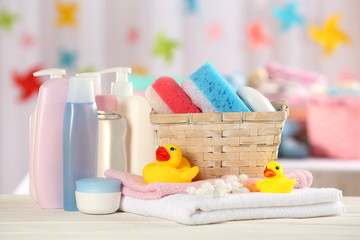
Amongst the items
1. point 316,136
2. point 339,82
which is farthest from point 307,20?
point 316,136

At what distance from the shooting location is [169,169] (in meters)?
0.87

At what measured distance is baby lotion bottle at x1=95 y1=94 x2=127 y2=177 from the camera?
38.2 inches

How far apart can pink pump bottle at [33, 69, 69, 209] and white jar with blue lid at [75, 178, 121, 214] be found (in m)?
0.06

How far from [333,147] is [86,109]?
1654mm

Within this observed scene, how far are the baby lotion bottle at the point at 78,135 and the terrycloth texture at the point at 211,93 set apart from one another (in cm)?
17

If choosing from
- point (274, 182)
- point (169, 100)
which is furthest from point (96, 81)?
point (274, 182)

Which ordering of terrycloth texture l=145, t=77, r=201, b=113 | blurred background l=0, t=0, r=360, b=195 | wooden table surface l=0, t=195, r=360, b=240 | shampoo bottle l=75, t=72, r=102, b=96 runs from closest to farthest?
wooden table surface l=0, t=195, r=360, b=240, terrycloth texture l=145, t=77, r=201, b=113, shampoo bottle l=75, t=72, r=102, b=96, blurred background l=0, t=0, r=360, b=195

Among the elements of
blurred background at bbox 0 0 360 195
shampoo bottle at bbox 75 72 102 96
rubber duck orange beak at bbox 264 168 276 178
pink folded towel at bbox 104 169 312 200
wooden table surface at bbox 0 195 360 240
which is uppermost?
blurred background at bbox 0 0 360 195

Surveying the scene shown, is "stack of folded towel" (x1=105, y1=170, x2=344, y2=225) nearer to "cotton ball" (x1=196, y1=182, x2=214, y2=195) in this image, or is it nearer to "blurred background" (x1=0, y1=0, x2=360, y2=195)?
"cotton ball" (x1=196, y1=182, x2=214, y2=195)

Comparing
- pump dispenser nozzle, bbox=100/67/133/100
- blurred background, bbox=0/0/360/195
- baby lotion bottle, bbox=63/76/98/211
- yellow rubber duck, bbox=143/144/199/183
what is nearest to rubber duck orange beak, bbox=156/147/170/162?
yellow rubber duck, bbox=143/144/199/183

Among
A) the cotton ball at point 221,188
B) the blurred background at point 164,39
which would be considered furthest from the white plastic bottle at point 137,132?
the blurred background at point 164,39

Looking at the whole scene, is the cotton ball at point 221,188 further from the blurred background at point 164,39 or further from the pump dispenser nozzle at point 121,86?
the blurred background at point 164,39

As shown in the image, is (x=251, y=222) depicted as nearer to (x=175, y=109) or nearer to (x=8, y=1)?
(x=175, y=109)

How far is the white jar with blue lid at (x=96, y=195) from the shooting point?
2.74 feet
